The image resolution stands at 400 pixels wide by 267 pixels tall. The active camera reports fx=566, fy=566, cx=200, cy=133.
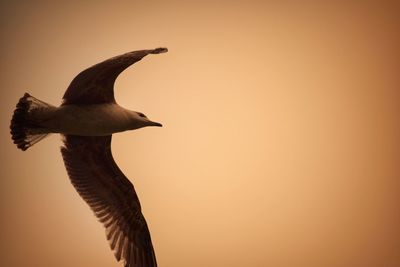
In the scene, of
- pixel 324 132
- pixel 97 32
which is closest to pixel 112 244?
pixel 97 32

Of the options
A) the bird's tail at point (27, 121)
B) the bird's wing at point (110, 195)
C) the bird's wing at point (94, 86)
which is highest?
the bird's wing at point (94, 86)

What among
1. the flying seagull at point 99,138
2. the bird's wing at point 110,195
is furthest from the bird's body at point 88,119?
the bird's wing at point 110,195

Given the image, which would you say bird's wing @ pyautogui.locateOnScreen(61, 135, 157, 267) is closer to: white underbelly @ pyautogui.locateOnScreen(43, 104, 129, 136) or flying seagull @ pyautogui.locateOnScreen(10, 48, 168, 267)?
flying seagull @ pyautogui.locateOnScreen(10, 48, 168, 267)

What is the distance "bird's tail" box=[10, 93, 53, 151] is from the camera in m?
2.15

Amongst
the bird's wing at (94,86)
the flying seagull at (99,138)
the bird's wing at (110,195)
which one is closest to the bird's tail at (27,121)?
the flying seagull at (99,138)

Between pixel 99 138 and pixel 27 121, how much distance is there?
0.36 m

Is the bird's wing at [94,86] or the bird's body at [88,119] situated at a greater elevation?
the bird's wing at [94,86]

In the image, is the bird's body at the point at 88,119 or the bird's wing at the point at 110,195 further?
the bird's wing at the point at 110,195

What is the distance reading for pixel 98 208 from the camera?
256cm

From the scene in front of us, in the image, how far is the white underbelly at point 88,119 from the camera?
215cm

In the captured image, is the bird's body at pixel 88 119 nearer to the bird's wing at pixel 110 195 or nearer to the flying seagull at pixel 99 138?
the flying seagull at pixel 99 138

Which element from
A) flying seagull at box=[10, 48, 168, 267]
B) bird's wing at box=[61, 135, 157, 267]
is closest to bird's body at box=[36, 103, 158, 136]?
flying seagull at box=[10, 48, 168, 267]

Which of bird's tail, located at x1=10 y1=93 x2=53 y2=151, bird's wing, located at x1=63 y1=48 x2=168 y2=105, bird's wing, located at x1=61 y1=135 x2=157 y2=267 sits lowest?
bird's wing, located at x1=61 y1=135 x2=157 y2=267

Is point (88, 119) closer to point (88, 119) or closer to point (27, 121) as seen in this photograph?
point (88, 119)
